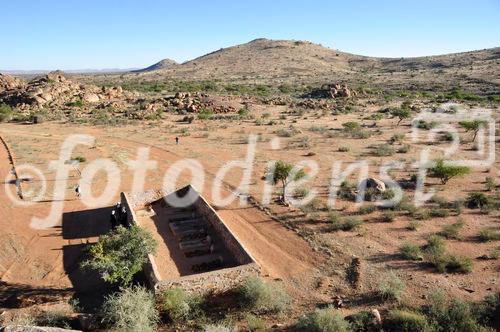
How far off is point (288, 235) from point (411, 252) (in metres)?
4.21

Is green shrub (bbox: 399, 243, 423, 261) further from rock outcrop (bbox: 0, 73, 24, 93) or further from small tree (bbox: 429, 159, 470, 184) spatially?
rock outcrop (bbox: 0, 73, 24, 93)

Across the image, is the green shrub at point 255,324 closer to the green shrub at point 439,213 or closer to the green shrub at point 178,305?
the green shrub at point 178,305

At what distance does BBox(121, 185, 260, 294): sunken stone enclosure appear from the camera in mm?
11086

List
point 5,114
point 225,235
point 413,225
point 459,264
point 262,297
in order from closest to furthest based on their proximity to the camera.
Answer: point 262,297 < point 459,264 < point 225,235 < point 413,225 < point 5,114

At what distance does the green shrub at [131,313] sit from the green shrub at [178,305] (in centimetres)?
34

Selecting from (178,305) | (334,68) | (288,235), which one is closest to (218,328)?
(178,305)

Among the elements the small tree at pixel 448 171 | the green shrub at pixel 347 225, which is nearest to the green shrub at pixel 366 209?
the green shrub at pixel 347 225

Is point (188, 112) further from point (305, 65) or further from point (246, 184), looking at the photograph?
point (305, 65)

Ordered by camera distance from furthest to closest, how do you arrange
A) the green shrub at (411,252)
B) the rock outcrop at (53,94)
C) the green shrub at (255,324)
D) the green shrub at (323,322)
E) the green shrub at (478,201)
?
1. the rock outcrop at (53,94)
2. the green shrub at (478,201)
3. the green shrub at (411,252)
4. the green shrub at (255,324)
5. the green shrub at (323,322)

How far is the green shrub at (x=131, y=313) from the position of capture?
9367 mm

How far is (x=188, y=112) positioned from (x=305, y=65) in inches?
2610

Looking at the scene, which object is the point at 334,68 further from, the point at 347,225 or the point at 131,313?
the point at 131,313

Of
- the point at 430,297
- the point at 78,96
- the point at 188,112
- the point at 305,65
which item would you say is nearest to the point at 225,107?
the point at 188,112

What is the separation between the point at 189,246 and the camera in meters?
14.1
